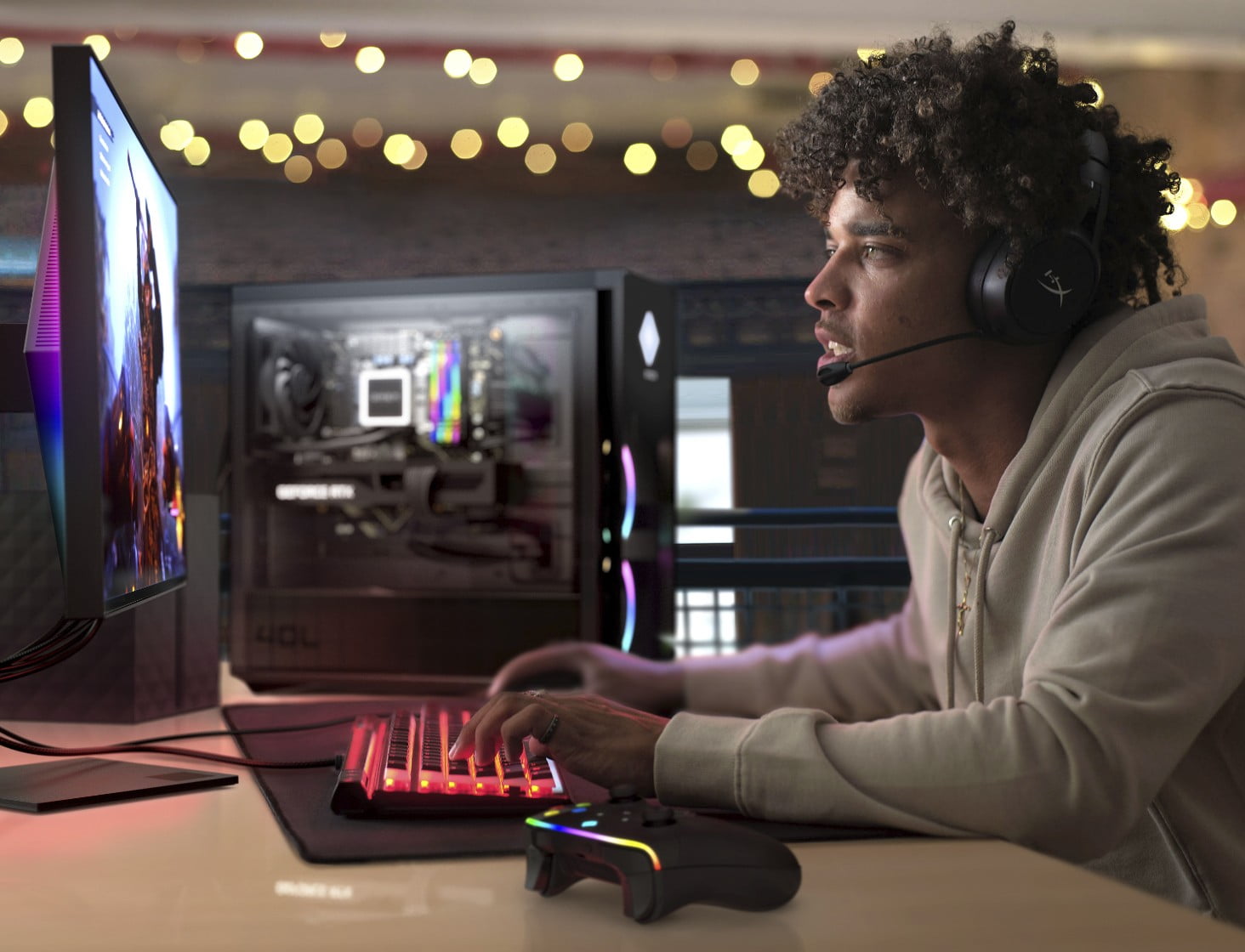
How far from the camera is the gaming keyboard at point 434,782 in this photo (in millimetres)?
691

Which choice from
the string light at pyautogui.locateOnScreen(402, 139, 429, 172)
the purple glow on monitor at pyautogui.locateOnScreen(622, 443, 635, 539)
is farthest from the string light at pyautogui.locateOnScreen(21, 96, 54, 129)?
the purple glow on monitor at pyautogui.locateOnScreen(622, 443, 635, 539)

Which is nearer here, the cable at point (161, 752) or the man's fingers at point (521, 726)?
the man's fingers at point (521, 726)

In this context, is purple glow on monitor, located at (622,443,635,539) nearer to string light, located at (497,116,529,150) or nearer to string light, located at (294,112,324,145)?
string light, located at (497,116,529,150)

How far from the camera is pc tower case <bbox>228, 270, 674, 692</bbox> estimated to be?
164 cm

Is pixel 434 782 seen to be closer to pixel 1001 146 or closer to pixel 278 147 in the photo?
pixel 1001 146

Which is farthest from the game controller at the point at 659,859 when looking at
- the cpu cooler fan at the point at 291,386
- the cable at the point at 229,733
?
the cpu cooler fan at the point at 291,386

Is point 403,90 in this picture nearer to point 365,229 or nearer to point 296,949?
point 365,229

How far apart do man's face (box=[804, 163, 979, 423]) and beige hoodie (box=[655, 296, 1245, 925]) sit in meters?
0.11

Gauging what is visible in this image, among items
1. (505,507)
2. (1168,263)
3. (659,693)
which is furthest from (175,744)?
(1168,263)

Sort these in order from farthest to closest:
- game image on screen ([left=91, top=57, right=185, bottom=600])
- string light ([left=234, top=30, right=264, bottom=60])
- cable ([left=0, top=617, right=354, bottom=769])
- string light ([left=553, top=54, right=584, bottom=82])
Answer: string light ([left=553, top=54, right=584, bottom=82]) < string light ([left=234, top=30, right=264, bottom=60]) < cable ([left=0, top=617, right=354, bottom=769]) < game image on screen ([left=91, top=57, right=185, bottom=600])

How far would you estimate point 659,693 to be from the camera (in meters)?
1.25

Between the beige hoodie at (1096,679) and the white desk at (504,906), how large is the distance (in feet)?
0.14

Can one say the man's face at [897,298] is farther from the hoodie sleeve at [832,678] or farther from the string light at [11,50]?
the string light at [11,50]

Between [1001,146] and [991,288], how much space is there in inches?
5.2
